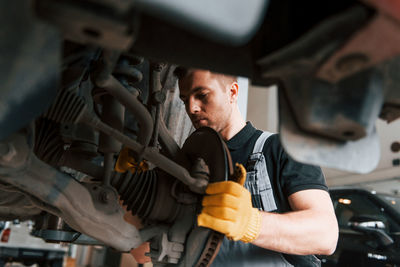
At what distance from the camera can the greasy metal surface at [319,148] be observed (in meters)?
0.56

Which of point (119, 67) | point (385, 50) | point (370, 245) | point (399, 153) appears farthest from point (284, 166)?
point (399, 153)

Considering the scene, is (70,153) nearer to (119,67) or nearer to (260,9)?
(119,67)

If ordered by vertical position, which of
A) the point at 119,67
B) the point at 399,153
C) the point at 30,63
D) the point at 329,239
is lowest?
the point at 329,239

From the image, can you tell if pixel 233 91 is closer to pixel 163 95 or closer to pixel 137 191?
pixel 163 95

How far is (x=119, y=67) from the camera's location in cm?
85

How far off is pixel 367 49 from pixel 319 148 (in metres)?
0.19

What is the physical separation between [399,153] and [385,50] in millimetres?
5530

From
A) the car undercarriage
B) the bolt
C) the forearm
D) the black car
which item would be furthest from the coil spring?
the bolt

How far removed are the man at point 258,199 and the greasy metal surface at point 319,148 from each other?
315 mm

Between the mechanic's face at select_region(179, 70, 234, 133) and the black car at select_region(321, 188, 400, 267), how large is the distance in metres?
1.39

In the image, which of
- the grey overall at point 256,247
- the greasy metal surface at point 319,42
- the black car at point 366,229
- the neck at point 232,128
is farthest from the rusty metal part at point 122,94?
the black car at point 366,229

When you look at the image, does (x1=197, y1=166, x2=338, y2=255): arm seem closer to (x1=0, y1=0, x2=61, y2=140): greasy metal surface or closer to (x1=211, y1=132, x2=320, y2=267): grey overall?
A: (x1=211, y1=132, x2=320, y2=267): grey overall

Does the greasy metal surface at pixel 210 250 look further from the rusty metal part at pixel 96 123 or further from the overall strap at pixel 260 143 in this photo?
the overall strap at pixel 260 143

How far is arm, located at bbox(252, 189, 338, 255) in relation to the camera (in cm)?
97
